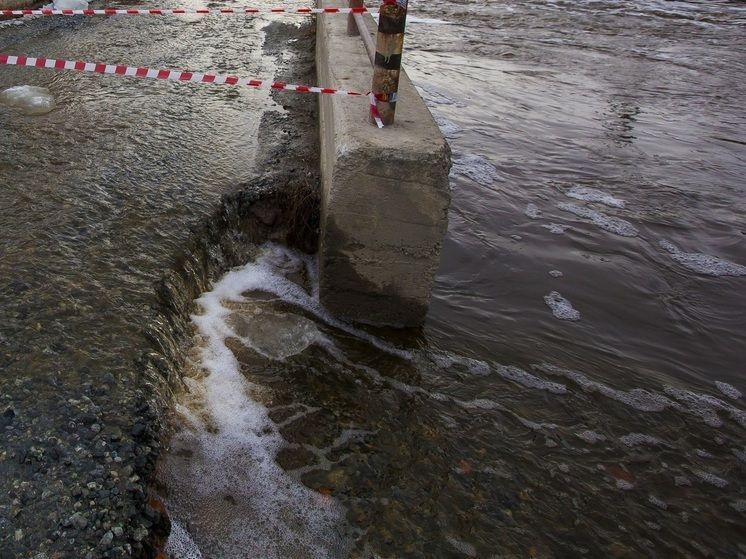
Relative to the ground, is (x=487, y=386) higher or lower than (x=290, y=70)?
lower

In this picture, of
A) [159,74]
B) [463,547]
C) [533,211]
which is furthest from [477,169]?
[463,547]

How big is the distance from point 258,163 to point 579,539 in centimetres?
393

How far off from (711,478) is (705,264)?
2.75 m

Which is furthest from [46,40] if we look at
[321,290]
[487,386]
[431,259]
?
[487,386]

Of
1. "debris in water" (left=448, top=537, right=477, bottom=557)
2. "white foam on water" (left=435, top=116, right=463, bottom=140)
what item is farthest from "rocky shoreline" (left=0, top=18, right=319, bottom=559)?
"white foam on water" (left=435, top=116, right=463, bottom=140)

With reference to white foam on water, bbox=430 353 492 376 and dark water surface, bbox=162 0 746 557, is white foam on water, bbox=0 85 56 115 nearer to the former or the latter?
dark water surface, bbox=162 0 746 557

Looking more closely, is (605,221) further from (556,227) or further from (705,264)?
(705,264)

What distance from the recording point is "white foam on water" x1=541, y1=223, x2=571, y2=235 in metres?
6.00

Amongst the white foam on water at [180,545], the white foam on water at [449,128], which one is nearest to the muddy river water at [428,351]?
the white foam on water at [180,545]

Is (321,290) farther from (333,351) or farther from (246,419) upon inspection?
(246,419)

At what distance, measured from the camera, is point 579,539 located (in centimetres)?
304

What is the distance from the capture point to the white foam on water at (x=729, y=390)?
4.13 metres

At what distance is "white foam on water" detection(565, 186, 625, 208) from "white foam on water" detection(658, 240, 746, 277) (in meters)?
0.90

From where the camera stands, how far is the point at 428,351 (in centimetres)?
425
